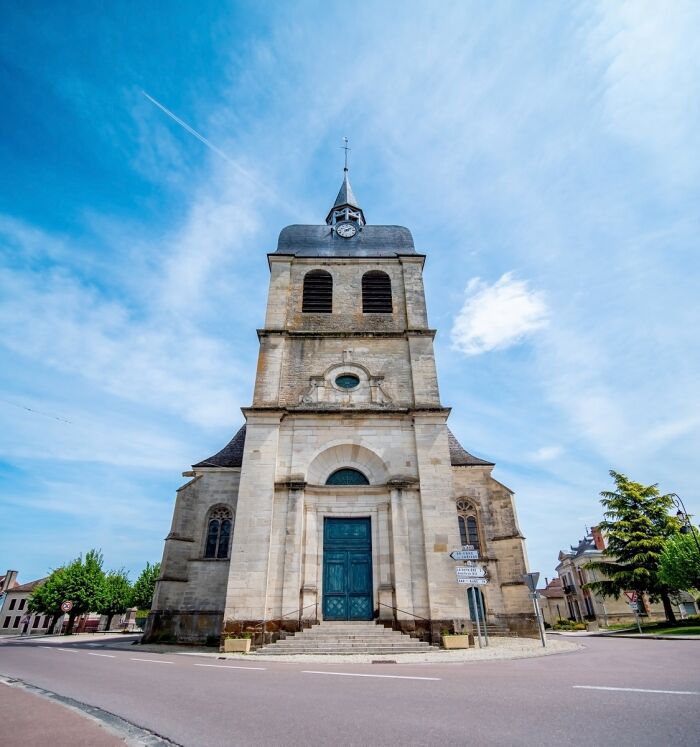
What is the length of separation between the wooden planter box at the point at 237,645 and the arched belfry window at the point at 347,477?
18.0ft

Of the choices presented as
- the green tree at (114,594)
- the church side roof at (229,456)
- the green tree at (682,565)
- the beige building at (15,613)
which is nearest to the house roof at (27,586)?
the beige building at (15,613)

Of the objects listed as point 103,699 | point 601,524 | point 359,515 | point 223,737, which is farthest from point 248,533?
point 601,524

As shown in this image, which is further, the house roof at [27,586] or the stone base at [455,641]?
the house roof at [27,586]

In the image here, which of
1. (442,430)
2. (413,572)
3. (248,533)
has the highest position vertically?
(442,430)

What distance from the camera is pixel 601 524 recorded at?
78.7 ft

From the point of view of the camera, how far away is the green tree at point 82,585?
31173 mm

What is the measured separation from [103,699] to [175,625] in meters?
13.1

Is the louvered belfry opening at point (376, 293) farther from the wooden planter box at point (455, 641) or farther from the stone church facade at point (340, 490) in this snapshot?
the wooden planter box at point (455, 641)

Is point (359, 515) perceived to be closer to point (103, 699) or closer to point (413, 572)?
point (413, 572)

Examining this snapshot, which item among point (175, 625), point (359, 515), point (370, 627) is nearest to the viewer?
point (370, 627)

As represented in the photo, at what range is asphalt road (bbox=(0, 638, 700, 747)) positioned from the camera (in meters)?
3.36

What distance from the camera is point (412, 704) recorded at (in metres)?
4.45

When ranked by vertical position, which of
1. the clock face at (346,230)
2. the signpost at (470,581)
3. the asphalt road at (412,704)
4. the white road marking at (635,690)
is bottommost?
the asphalt road at (412,704)

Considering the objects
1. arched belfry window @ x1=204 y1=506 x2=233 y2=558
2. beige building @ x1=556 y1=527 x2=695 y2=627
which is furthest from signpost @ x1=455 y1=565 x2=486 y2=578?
beige building @ x1=556 y1=527 x2=695 y2=627
